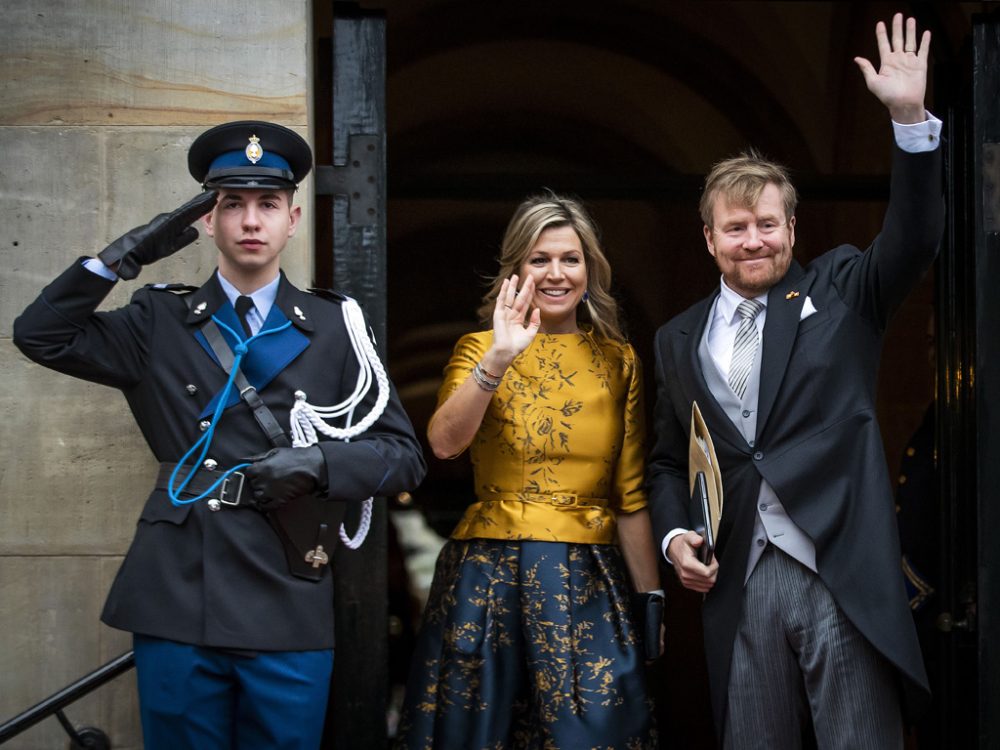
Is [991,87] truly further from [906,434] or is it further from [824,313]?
[906,434]

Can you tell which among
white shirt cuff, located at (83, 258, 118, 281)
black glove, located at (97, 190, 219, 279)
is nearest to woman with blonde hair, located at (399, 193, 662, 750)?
A: black glove, located at (97, 190, 219, 279)

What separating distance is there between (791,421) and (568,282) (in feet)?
2.64

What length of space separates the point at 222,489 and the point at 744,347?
4.33 feet

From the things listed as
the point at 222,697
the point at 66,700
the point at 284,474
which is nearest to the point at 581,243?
the point at 284,474

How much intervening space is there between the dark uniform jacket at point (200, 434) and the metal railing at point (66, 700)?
0.46 meters

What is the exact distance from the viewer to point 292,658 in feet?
10.4

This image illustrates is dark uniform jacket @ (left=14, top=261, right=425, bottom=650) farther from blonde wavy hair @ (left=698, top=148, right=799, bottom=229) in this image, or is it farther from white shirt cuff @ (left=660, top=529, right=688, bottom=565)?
blonde wavy hair @ (left=698, top=148, right=799, bottom=229)

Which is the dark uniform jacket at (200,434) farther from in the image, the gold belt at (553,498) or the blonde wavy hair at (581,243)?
the blonde wavy hair at (581,243)

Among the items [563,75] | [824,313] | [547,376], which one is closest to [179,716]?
[547,376]

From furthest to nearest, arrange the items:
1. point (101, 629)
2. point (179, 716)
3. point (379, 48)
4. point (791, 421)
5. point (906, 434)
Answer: point (906, 434) < point (379, 48) < point (101, 629) < point (791, 421) < point (179, 716)

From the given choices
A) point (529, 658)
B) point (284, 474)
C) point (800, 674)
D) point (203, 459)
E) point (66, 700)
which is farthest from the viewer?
point (529, 658)

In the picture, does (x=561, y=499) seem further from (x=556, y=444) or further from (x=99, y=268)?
(x=99, y=268)

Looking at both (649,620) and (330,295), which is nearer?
(330,295)

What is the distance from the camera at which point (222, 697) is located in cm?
313
